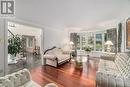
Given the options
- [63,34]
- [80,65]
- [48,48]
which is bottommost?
[80,65]

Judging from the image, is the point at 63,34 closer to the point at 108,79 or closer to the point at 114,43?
the point at 114,43

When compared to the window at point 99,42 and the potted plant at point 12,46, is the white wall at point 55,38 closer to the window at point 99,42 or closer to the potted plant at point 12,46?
the potted plant at point 12,46

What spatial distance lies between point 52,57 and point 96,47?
5.08 metres

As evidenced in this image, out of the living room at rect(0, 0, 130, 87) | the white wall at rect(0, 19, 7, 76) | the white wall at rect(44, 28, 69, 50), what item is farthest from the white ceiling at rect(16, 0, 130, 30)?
the white wall at rect(44, 28, 69, 50)

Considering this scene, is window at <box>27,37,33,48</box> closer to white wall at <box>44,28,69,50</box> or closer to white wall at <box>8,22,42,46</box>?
white wall at <box>8,22,42,46</box>

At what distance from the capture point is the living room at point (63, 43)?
270cm

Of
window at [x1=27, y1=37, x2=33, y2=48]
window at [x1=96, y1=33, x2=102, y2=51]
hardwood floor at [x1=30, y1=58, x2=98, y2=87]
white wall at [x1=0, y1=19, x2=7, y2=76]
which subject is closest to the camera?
hardwood floor at [x1=30, y1=58, x2=98, y2=87]

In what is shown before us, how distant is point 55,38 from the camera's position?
7098mm

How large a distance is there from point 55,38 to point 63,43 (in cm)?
121

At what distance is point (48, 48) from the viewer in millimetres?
6344

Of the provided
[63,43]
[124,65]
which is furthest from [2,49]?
[63,43]

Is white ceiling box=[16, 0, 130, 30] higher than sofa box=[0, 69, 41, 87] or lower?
higher

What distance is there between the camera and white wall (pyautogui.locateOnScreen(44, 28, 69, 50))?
620cm

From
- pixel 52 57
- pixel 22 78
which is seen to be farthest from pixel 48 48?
pixel 22 78
